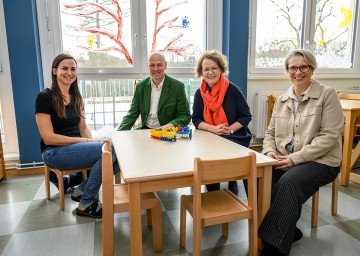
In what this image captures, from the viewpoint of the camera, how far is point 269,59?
11.6 ft

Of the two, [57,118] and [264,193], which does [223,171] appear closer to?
[264,193]

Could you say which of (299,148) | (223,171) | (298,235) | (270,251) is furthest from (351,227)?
(223,171)

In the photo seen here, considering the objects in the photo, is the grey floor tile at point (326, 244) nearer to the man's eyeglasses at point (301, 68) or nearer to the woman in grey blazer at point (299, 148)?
the woman in grey blazer at point (299, 148)

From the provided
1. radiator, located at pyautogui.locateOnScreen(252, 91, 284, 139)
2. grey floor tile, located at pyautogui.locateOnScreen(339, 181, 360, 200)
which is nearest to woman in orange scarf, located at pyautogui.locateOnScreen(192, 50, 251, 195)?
grey floor tile, located at pyautogui.locateOnScreen(339, 181, 360, 200)

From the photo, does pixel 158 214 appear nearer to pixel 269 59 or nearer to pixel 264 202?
pixel 264 202

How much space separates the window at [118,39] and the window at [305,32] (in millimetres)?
578

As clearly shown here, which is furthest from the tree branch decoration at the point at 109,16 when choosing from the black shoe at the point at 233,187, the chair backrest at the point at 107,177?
the chair backrest at the point at 107,177

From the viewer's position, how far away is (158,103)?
93.7 inches

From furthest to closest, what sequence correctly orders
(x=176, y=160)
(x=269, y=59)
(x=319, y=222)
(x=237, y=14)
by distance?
(x=269, y=59)
(x=237, y=14)
(x=319, y=222)
(x=176, y=160)

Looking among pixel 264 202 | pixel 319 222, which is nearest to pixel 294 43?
pixel 319 222

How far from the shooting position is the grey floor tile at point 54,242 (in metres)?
1.56

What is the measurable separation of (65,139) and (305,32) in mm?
3191

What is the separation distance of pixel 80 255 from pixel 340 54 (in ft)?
13.2

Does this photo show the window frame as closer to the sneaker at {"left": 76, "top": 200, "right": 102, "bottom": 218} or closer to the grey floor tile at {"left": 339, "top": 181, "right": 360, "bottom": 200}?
the sneaker at {"left": 76, "top": 200, "right": 102, "bottom": 218}
